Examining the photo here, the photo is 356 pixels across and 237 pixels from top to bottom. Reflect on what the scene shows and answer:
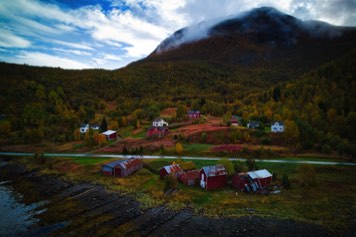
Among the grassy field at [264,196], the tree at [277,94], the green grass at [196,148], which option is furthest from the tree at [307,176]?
the tree at [277,94]

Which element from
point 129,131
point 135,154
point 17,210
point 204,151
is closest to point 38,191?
point 17,210

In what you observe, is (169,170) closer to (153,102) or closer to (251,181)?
(251,181)

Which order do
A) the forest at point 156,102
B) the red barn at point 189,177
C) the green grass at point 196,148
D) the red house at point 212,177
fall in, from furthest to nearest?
the forest at point 156,102, the green grass at point 196,148, the red barn at point 189,177, the red house at point 212,177

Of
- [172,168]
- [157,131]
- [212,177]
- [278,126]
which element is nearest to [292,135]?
[278,126]

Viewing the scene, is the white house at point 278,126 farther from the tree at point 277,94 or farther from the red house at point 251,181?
the tree at point 277,94

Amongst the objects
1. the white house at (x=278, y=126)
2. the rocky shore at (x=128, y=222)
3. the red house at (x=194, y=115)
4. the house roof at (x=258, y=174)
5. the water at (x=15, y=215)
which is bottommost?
the water at (x=15, y=215)

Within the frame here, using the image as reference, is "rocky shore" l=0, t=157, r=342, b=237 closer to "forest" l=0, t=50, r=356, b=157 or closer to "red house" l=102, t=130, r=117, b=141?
"forest" l=0, t=50, r=356, b=157

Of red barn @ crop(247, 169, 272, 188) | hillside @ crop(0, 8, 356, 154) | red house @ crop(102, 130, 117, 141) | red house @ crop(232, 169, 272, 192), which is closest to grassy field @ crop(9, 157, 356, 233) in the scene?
red house @ crop(232, 169, 272, 192)
